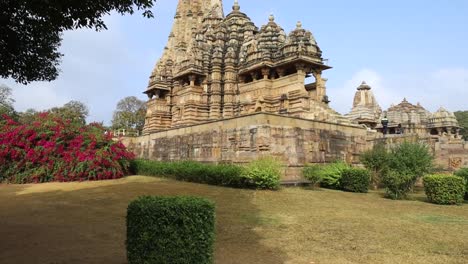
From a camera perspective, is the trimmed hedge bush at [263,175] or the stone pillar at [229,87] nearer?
the trimmed hedge bush at [263,175]

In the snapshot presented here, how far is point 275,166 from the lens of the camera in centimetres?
1231

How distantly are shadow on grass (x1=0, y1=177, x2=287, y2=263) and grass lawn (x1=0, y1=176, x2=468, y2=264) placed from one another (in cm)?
2

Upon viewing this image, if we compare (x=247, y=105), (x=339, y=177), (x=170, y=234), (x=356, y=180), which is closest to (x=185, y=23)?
(x=247, y=105)

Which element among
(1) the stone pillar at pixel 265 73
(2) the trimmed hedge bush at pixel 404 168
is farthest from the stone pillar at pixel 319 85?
(2) the trimmed hedge bush at pixel 404 168

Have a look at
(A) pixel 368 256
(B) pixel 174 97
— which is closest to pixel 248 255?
(A) pixel 368 256

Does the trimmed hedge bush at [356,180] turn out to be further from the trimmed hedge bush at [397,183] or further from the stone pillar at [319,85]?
the stone pillar at [319,85]

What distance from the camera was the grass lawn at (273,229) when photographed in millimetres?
5156

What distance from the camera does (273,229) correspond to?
22.3ft

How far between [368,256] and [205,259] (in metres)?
2.74

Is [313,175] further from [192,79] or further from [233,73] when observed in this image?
[192,79]

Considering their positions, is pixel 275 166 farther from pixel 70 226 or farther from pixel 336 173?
pixel 70 226

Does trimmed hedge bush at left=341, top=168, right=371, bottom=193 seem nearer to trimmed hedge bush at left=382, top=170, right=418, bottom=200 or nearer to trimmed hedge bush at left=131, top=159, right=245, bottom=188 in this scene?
trimmed hedge bush at left=382, top=170, right=418, bottom=200

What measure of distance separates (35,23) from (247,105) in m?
17.6

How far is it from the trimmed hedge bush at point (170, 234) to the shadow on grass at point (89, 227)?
40.4 inches
